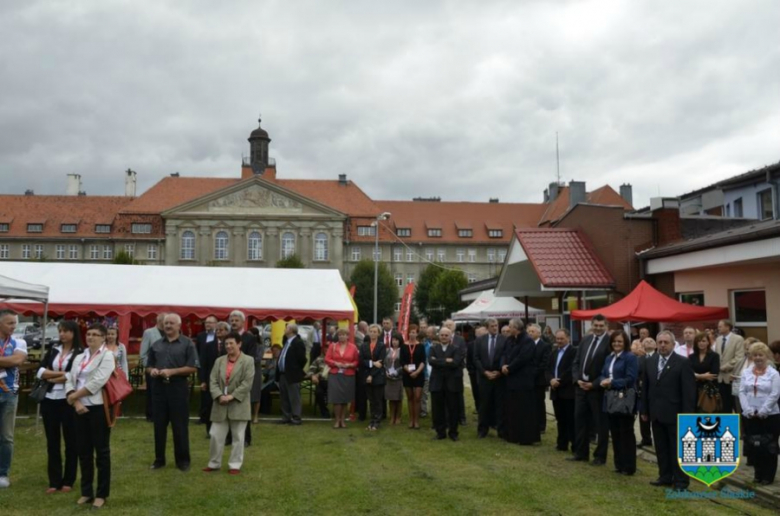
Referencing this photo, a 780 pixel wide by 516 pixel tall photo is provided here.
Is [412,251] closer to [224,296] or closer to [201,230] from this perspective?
[201,230]

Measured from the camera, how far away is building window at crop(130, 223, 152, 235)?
7850 centimetres


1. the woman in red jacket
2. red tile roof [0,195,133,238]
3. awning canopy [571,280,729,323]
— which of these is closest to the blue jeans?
the woman in red jacket

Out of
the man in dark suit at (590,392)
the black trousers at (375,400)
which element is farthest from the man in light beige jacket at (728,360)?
the black trousers at (375,400)

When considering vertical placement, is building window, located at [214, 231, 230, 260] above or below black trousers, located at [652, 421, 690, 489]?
above

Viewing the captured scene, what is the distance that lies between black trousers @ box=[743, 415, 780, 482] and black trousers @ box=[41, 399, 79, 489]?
25.2 feet

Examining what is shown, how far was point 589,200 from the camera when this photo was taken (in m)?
77.6

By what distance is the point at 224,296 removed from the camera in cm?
1502

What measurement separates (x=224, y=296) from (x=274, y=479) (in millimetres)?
7096

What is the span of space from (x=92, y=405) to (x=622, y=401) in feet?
20.3

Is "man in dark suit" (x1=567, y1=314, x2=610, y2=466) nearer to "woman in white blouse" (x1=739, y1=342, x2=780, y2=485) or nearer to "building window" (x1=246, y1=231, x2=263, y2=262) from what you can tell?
"woman in white blouse" (x1=739, y1=342, x2=780, y2=485)

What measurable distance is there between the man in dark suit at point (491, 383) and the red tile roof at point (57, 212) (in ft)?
246

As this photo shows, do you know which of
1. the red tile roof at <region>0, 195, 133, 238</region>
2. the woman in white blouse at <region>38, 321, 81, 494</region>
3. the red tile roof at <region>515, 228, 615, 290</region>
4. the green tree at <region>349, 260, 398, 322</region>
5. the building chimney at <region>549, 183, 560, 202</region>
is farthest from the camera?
the building chimney at <region>549, 183, 560, 202</region>

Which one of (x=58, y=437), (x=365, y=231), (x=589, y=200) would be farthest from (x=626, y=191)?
(x=58, y=437)

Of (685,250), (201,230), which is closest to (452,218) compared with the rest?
(201,230)
